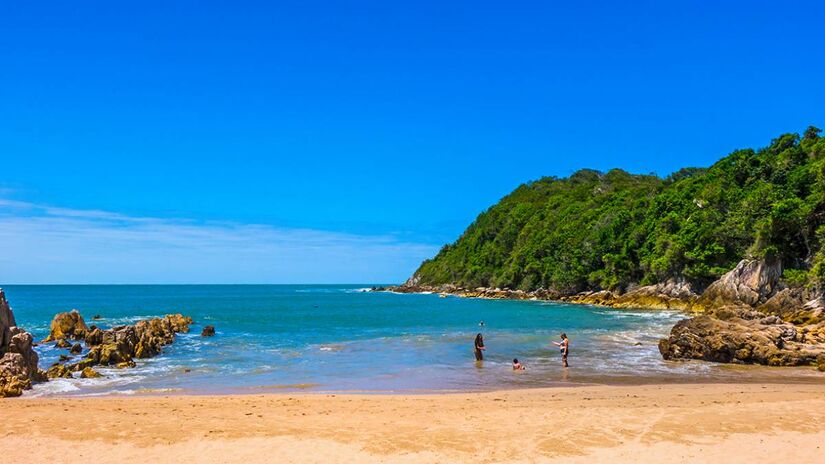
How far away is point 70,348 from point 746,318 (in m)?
34.9

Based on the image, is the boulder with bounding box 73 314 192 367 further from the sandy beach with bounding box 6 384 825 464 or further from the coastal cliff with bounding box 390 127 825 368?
the coastal cliff with bounding box 390 127 825 368

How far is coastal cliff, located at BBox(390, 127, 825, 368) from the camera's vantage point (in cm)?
2381

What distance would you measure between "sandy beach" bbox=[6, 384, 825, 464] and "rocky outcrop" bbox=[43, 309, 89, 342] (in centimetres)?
2213

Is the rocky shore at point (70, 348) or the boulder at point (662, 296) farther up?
the boulder at point (662, 296)

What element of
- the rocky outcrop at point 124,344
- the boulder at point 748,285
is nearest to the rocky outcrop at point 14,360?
the rocky outcrop at point 124,344

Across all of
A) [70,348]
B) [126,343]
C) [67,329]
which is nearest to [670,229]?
[126,343]

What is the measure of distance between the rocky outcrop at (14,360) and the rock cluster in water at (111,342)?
4.49 ft

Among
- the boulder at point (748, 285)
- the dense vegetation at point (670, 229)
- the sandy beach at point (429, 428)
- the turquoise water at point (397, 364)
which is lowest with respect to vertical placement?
the turquoise water at point (397, 364)

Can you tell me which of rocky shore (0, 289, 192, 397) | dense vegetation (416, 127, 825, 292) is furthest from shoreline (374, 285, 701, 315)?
rocky shore (0, 289, 192, 397)

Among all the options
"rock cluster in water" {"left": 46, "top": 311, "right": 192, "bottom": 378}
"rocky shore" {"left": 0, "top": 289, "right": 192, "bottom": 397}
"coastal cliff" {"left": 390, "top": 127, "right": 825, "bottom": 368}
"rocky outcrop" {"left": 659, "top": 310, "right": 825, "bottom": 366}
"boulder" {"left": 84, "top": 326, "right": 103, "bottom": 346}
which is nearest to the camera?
"rocky shore" {"left": 0, "top": 289, "right": 192, "bottom": 397}

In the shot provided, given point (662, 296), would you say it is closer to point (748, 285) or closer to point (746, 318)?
point (748, 285)

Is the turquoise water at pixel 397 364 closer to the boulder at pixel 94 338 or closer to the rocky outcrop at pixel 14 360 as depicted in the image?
the rocky outcrop at pixel 14 360

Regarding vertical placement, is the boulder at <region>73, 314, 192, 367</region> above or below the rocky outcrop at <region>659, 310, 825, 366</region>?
below

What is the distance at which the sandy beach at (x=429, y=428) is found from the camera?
9.84 metres
